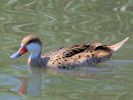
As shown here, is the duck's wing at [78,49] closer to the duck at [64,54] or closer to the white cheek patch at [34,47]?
the duck at [64,54]

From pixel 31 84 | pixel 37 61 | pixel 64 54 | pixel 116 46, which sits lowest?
pixel 31 84

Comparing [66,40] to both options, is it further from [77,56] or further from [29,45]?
[29,45]

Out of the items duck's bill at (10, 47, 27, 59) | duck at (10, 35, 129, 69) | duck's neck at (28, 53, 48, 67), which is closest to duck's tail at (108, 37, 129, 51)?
duck at (10, 35, 129, 69)

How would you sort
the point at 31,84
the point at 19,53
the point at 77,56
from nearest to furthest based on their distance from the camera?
1. the point at 31,84
2. the point at 19,53
3. the point at 77,56

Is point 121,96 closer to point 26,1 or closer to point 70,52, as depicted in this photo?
point 70,52

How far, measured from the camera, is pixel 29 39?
10.1m

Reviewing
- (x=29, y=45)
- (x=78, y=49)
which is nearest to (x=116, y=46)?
(x=78, y=49)

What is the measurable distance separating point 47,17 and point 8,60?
2.35m

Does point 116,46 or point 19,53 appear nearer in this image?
point 19,53

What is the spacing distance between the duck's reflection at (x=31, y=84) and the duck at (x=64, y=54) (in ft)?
0.84

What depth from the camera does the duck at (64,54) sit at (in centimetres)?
1005

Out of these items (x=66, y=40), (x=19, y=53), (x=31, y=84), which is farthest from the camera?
(x=66, y=40)

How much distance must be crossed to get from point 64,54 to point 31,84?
1.08 m

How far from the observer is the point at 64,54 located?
10.1 meters
